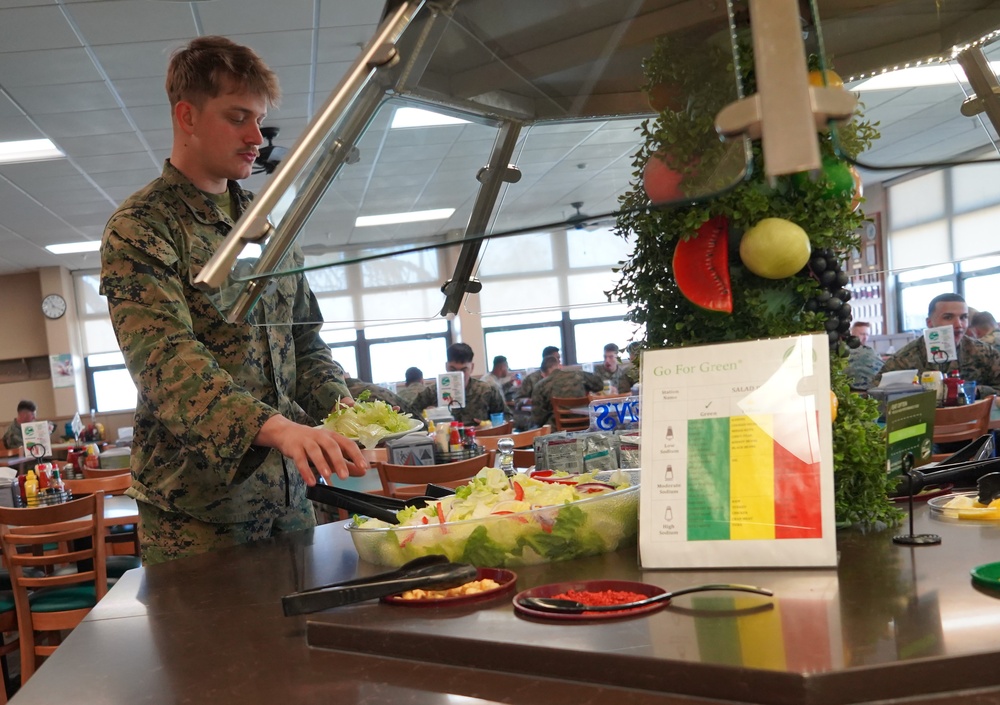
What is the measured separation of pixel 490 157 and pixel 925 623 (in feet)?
2.14

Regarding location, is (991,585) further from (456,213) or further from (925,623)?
(456,213)

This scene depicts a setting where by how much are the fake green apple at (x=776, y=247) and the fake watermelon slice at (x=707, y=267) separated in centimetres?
4

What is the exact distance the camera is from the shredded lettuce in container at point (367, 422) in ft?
5.52

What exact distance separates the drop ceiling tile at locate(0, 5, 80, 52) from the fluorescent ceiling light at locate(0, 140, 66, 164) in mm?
2269

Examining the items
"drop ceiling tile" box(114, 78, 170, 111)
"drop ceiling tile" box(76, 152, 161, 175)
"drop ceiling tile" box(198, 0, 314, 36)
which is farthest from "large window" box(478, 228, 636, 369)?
"drop ceiling tile" box(76, 152, 161, 175)

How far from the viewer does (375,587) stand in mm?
1042

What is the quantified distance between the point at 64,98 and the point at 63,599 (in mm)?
4143

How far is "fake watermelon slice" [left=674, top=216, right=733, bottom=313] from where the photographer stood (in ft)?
3.92

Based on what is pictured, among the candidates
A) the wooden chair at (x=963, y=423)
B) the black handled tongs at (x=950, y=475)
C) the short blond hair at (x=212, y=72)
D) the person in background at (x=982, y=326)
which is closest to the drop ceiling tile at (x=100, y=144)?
the short blond hair at (x=212, y=72)

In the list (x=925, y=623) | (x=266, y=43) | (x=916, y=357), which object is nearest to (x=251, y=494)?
(x=925, y=623)

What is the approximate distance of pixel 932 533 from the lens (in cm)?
116

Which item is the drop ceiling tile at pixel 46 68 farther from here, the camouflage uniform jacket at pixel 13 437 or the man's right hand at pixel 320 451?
the man's right hand at pixel 320 451

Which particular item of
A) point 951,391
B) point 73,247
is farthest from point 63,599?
point 73,247

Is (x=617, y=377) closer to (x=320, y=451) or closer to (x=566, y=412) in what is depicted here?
(x=566, y=412)
